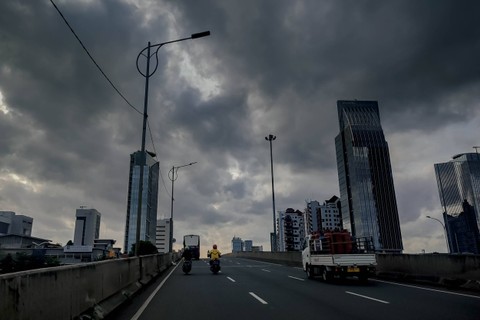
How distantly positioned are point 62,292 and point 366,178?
170 meters

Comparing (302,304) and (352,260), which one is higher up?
(352,260)

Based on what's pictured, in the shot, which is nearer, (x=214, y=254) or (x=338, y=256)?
(x=338, y=256)

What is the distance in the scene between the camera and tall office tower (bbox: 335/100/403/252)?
160 m

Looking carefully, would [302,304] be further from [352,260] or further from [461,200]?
[461,200]

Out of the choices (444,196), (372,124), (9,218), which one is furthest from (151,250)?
(444,196)

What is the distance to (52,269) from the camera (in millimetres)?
6059

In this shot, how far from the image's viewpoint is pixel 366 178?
16525 cm

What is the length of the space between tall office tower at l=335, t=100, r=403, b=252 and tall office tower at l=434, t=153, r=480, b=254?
22884mm

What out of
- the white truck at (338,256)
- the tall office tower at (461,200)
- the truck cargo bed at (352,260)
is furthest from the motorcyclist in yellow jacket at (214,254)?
the tall office tower at (461,200)

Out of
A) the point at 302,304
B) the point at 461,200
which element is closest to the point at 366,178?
the point at 461,200

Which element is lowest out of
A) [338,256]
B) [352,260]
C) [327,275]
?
[327,275]

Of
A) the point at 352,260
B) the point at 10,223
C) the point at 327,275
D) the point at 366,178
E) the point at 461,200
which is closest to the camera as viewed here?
the point at 352,260

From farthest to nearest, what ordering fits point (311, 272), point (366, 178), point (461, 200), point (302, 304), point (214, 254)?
1. point (461, 200)
2. point (366, 178)
3. point (214, 254)
4. point (311, 272)
5. point (302, 304)

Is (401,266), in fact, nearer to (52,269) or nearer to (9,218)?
(52,269)
